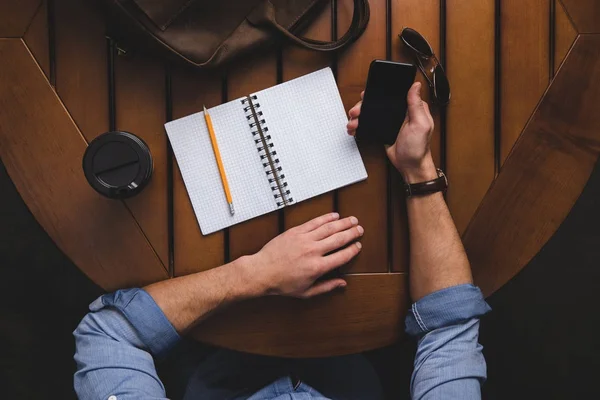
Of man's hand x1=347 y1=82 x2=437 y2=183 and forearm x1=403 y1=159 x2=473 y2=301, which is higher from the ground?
man's hand x1=347 y1=82 x2=437 y2=183

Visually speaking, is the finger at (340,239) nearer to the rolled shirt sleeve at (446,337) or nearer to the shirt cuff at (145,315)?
the rolled shirt sleeve at (446,337)

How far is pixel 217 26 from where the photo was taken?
784mm

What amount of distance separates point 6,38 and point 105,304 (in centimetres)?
42

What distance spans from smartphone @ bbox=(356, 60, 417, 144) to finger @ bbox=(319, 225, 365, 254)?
5.5 inches

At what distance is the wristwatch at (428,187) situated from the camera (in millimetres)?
798

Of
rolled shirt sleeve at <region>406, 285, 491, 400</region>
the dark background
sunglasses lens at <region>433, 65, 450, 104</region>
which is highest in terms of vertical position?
sunglasses lens at <region>433, 65, 450, 104</region>

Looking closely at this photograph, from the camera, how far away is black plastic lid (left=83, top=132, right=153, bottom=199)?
0.73m

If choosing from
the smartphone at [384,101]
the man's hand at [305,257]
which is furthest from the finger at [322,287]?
the smartphone at [384,101]

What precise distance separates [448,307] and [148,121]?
1.72ft

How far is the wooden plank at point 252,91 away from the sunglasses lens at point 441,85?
24cm

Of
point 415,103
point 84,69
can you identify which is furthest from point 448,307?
point 84,69

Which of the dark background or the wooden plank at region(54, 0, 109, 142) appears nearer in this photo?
the wooden plank at region(54, 0, 109, 142)

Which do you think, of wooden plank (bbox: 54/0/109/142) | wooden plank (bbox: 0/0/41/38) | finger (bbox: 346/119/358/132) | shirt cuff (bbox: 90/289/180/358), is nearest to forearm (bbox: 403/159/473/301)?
finger (bbox: 346/119/358/132)

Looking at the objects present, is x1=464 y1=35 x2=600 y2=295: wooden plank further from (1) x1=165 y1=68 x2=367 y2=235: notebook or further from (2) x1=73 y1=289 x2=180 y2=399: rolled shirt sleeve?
(2) x1=73 y1=289 x2=180 y2=399: rolled shirt sleeve
